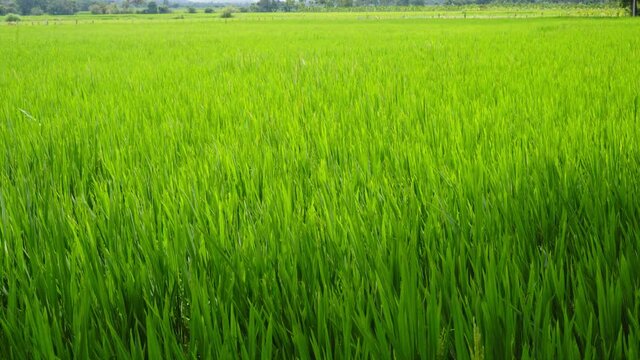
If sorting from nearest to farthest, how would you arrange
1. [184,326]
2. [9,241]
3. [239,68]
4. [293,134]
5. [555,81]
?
[184,326], [9,241], [293,134], [555,81], [239,68]

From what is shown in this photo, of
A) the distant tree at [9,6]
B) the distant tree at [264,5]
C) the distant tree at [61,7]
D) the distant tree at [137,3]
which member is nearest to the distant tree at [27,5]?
the distant tree at [61,7]

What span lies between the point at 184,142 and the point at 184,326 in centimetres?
122

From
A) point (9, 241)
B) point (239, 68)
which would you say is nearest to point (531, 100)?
point (9, 241)

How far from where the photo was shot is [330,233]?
34.9 inches

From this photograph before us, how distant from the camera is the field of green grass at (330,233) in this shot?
61 centimetres

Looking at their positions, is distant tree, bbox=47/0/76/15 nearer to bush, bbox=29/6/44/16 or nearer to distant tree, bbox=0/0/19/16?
bush, bbox=29/6/44/16

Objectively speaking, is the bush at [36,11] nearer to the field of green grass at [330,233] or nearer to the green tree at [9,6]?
the green tree at [9,6]

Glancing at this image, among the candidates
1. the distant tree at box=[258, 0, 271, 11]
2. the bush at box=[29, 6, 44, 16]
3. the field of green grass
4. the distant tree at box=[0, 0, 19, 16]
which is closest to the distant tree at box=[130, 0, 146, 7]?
the distant tree at box=[258, 0, 271, 11]

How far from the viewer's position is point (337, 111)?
7.83ft

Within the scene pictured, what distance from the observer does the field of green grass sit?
608 millimetres

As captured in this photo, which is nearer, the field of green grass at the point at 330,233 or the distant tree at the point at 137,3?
the field of green grass at the point at 330,233

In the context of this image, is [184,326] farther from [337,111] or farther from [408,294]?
[337,111]

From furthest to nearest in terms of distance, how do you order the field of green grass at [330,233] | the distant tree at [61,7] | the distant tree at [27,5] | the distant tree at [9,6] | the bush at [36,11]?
the distant tree at [61,7], the distant tree at [27,5], the bush at [36,11], the distant tree at [9,6], the field of green grass at [330,233]

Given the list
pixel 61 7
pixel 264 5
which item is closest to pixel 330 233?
pixel 61 7
